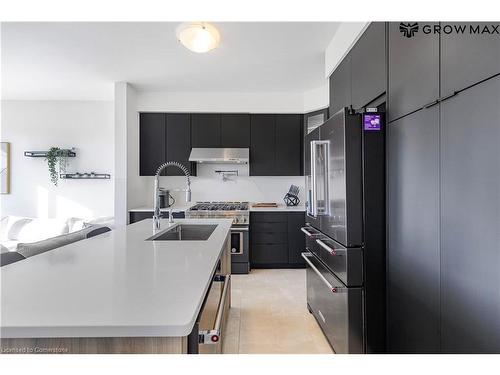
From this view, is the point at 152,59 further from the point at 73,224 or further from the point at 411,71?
the point at 411,71

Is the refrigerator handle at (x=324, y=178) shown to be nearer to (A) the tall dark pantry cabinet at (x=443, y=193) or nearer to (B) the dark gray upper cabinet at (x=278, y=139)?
(A) the tall dark pantry cabinet at (x=443, y=193)

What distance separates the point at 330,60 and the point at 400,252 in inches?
81.2

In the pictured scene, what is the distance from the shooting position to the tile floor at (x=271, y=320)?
202 centimetres

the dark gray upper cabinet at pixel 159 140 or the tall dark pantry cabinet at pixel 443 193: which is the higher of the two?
the dark gray upper cabinet at pixel 159 140

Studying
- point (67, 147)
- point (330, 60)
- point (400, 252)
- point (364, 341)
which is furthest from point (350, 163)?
point (67, 147)

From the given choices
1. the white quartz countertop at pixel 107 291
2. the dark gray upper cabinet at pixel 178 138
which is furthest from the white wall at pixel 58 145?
the white quartz countertop at pixel 107 291

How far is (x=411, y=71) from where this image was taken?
1.41 m

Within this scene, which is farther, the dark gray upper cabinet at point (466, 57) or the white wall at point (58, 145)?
the white wall at point (58, 145)

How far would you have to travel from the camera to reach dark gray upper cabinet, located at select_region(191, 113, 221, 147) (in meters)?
4.11

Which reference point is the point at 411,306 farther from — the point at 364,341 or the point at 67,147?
the point at 67,147

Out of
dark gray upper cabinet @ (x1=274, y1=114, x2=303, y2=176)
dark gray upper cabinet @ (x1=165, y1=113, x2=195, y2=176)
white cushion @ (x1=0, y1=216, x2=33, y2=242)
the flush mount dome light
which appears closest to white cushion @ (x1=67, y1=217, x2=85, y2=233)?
white cushion @ (x1=0, y1=216, x2=33, y2=242)

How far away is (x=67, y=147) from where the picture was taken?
4.38 metres

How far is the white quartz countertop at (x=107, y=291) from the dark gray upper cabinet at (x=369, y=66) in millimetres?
1520
